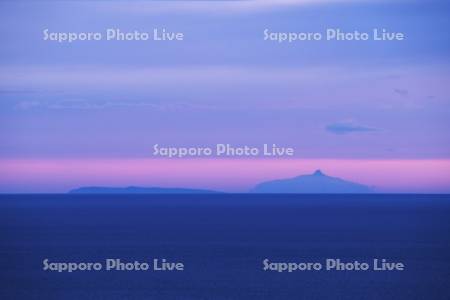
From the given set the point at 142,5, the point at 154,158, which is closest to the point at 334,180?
the point at 154,158

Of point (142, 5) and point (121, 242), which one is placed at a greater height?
point (142, 5)

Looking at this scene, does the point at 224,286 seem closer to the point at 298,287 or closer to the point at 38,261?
the point at 298,287

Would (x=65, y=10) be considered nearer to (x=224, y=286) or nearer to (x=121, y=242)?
(x=121, y=242)

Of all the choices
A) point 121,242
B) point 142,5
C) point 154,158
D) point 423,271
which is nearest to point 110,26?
point 142,5

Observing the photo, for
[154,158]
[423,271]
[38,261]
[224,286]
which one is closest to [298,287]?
[224,286]

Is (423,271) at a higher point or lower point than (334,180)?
lower

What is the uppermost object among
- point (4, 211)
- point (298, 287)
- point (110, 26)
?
point (110, 26)
